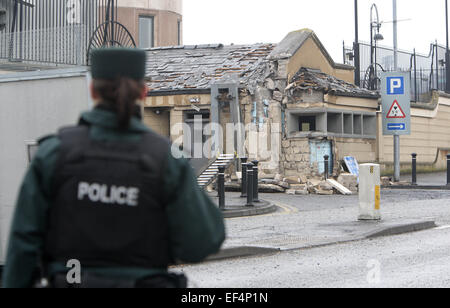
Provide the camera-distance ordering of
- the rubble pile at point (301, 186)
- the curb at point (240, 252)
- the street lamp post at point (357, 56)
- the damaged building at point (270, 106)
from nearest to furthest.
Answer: the curb at point (240, 252), the rubble pile at point (301, 186), the damaged building at point (270, 106), the street lamp post at point (357, 56)

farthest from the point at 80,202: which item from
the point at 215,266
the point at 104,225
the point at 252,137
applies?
the point at 252,137

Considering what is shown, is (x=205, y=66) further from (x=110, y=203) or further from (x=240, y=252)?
(x=110, y=203)

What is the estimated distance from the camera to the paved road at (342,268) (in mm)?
8461

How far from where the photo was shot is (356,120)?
92.5 feet

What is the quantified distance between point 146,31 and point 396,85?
17.5 m

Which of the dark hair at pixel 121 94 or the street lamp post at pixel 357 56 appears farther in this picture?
the street lamp post at pixel 357 56

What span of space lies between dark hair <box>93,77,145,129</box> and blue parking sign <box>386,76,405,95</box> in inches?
970

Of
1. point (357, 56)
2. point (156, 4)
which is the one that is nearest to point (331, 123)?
point (357, 56)

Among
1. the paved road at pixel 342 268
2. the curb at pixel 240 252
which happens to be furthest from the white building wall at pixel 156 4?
the curb at pixel 240 252

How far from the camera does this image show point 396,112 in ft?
87.1

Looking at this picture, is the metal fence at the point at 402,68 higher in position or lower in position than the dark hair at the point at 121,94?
higher

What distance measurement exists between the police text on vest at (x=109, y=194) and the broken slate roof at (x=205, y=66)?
2268 centimetres

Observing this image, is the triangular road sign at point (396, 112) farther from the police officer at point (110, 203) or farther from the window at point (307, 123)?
the police officer at point (110, 203)

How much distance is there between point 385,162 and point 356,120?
2.68 meters
